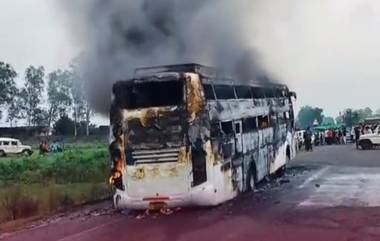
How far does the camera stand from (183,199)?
15.0m

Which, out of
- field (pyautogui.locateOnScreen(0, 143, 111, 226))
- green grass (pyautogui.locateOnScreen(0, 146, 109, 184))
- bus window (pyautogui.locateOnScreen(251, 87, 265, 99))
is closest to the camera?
field (pyautogui.locateOnScreen(0, 143, 111, 226))

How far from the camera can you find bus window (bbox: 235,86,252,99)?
18.3 metres

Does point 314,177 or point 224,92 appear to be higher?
point 224,92

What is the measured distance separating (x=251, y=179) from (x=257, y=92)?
2964mm

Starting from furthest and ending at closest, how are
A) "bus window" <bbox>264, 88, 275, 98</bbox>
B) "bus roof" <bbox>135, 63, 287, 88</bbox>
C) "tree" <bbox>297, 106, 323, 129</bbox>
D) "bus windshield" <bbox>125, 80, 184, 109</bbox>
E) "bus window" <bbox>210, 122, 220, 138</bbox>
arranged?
"tree" <bbox>297, 106, 323, 129</bbox> → "bus window" <bbox>264, 88, 275, 98</bbox> → "bus roof" <bbox>135, 63, 287, 88</bbox> → "bus window" <bbox>210, 122, 220, 138</bbox> → "bus windshield" <bbox>125, 80, 184, 109</bbox>

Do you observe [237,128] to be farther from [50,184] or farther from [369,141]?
[369,141]

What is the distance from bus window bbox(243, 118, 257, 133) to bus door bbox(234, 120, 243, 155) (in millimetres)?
392

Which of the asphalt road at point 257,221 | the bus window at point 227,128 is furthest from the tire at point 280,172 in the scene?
the bus window at point 227,128

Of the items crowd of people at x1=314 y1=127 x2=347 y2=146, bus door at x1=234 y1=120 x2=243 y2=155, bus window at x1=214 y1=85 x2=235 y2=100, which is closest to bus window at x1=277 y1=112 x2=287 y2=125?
bus door at x1=234 y1=120 x2=243 y2=155

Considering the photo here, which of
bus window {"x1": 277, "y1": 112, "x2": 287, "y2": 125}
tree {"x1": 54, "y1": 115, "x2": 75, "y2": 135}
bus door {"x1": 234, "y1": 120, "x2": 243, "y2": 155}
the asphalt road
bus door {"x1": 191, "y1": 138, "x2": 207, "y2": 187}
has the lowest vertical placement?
the asphalt road

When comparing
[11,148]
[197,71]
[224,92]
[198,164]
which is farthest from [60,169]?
[11,148]

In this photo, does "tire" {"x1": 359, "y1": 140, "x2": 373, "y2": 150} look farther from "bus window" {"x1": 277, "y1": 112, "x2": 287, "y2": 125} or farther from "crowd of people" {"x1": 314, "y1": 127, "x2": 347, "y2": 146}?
"bus window" {"x1": 277, "y1": 112, "x2": 287, "y2": 125}

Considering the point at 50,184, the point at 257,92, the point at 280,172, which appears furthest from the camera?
the point at 50,184

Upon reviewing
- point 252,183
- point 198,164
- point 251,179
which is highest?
point 198,164
